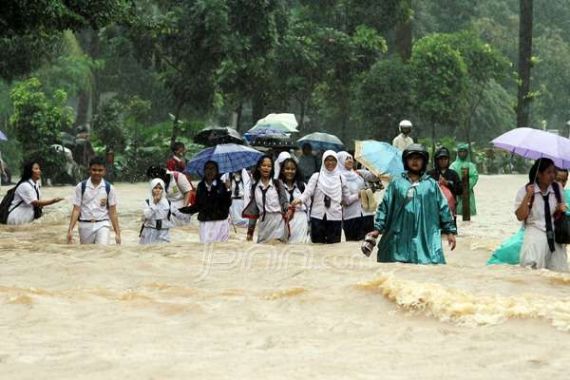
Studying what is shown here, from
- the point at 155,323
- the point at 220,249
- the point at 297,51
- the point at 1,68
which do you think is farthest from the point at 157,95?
the point at 155,323

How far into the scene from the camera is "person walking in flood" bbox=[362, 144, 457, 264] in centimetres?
948

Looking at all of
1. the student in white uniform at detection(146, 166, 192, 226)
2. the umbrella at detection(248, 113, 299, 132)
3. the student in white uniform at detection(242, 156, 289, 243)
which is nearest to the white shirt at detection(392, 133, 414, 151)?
the umbrella at detection(248, 113, 299, 132)

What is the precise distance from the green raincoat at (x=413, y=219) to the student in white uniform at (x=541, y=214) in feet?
3.16

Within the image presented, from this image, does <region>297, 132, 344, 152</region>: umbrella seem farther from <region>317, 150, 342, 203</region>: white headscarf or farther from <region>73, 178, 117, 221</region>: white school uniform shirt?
<region>73, 178, 117, 221</region>: white school uniform shirt

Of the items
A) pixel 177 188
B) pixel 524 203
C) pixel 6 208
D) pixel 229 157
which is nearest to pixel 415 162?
pixel 524 203

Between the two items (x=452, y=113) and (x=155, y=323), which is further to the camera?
(x=452, y=113)

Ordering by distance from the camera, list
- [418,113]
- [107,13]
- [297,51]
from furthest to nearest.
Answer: [418,113]
[297,51]
[107,13]

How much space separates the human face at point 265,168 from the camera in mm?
13125

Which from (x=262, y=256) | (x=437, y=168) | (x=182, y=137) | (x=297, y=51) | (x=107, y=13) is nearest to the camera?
(x=262, y=256)

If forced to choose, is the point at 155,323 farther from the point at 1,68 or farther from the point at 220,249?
the point at 1,68

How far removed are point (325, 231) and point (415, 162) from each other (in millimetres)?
4432

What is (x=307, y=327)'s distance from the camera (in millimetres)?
8273

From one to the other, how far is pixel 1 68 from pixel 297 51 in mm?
11297

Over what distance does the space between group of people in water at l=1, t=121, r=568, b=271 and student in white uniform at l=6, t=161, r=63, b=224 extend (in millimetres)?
14
